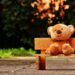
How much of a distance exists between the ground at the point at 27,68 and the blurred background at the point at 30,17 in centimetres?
179

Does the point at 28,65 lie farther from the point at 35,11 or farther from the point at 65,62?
the point at 35,11

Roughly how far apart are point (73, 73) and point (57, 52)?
62 centimetres

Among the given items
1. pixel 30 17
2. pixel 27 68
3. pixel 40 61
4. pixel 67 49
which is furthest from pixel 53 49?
pixel 30 17

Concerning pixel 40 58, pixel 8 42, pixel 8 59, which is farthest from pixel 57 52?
pixel 8 42

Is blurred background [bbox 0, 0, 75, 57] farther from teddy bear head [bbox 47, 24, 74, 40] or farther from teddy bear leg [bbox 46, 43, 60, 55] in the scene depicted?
teddy bear leg [bbox 46, 43, 60, 55]

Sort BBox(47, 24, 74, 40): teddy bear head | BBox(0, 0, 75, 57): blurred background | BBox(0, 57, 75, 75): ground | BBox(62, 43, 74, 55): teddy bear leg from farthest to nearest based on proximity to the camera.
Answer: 1. BBox(0, 0, 75, 57): blurred background
2. BBox(47, 24, 74, 40): teddy bear head
3. BBox(62, 43, 74, 55): teddy bear leg
4. BBox(0, 57, 75, 75): ground

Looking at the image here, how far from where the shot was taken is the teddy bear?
21.7ft

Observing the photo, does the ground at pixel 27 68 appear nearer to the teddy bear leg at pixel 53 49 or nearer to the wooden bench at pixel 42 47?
the wooden bench at pixel 42 47

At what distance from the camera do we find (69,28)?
689 centimetres

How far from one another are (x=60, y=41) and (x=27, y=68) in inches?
28.5

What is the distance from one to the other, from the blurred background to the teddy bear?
291 centimetres

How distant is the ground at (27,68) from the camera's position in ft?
20.4

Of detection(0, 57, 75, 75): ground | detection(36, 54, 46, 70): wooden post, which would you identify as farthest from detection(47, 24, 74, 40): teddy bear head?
detection(0, 57, 75, 75): ground

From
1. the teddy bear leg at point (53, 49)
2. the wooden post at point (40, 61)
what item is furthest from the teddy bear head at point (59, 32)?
the wooden post at point (40, 61)
